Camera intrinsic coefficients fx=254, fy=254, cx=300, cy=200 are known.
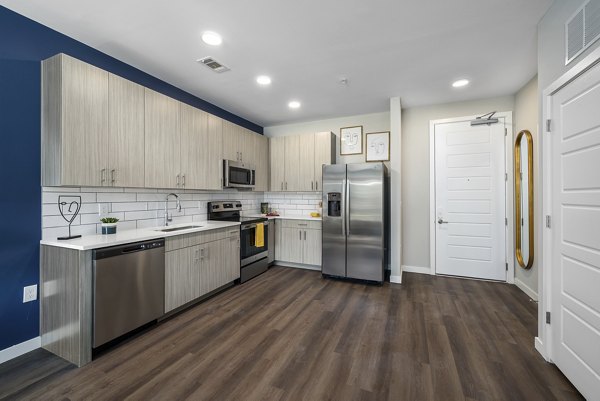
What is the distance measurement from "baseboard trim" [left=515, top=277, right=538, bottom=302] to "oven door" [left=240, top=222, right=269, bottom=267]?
366cm

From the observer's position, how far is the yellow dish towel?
404 cm

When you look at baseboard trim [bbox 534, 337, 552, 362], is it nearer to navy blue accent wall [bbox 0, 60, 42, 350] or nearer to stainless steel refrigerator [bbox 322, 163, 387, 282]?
stainless steel refrigerator [bbox 322, 163, 387, 282]

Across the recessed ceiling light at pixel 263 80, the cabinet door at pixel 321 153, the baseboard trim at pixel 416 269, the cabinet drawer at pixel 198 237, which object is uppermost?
the recessed ceiling light at pixel 263 80

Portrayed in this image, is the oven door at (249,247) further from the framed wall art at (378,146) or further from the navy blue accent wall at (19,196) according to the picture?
the framed wall art at (378,146)

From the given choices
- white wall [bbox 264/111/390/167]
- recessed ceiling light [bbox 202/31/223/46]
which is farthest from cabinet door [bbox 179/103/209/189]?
white wall [bbox 264/111/390/167]

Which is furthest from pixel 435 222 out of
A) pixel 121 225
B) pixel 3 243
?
pixel 3 243

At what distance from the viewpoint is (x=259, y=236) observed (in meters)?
4.09

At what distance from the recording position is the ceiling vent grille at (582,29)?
1487 mm

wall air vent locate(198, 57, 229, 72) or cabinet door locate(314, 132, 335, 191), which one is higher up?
wall air vent locate(198, 57, 229, 72)

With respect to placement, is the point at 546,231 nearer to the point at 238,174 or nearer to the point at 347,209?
the point at 347,209

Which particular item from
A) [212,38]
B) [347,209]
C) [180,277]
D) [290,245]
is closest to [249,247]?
[290,245]

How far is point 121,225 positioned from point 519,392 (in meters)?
3.71

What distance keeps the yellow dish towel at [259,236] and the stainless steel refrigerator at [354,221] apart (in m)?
1.01

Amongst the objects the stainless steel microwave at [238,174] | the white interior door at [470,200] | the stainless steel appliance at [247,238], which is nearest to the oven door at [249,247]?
the stainless steel appliance at [247,238]
